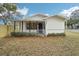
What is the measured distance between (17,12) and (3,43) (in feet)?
A: 1.63

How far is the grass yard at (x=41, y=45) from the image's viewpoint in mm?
4020

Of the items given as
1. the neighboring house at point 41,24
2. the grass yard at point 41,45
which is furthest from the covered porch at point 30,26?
the grass yard at point 41,45

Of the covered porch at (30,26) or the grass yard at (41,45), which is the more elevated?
the covered porch at (30,26)

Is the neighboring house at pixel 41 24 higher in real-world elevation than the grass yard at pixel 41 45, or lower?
higher

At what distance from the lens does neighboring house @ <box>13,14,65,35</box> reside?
13.3ft

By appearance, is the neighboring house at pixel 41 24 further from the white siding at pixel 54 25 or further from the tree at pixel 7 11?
the tree at pixel 7 11

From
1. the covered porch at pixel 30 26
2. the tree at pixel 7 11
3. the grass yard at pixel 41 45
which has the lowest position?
the grass yard at pixel 41 45

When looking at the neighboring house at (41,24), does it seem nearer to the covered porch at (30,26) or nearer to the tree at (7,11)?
the covered porch at (30,26)

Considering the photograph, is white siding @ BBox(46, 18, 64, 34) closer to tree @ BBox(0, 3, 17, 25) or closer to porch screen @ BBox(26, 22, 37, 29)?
porch screen @ BBox(26, 22, 37, 29)

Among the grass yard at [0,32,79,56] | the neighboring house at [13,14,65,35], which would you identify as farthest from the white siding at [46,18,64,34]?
the grass yard at [0,32,79,56]

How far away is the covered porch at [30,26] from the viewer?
4055 millimetres

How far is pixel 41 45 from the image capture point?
405 cm

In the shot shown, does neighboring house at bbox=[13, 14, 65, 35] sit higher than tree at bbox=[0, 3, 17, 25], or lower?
lower

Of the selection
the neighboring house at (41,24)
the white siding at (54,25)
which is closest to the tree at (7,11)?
the neighboring house at (41,24)
